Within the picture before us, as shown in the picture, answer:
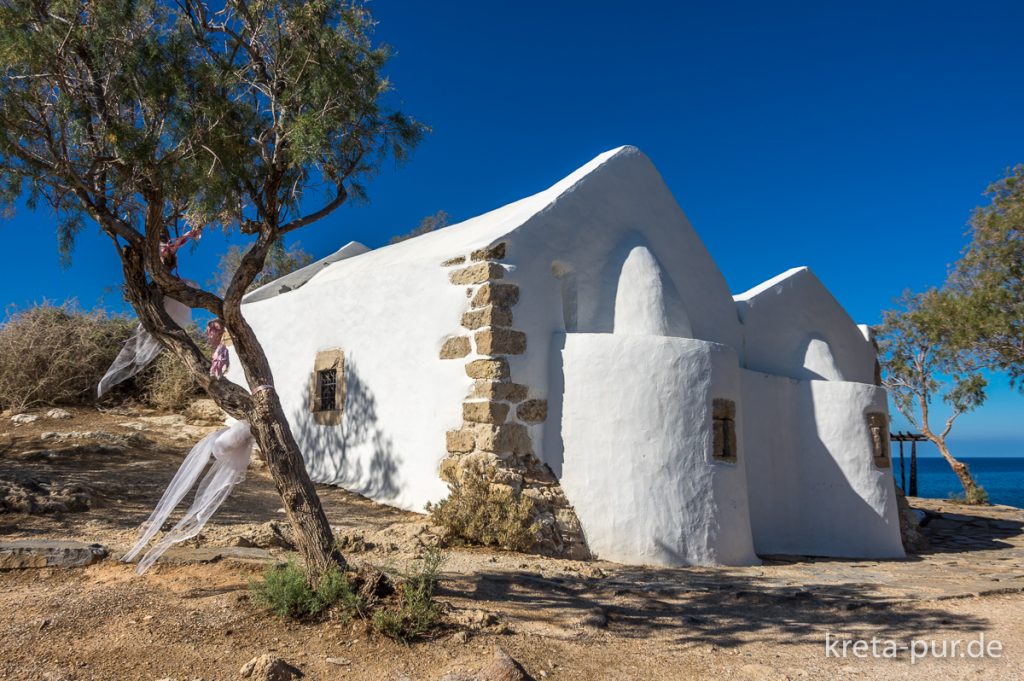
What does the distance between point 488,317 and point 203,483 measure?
3.65 metres

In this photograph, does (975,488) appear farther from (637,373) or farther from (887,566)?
(637,373)

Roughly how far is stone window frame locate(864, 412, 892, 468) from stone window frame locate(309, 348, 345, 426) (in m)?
7.11

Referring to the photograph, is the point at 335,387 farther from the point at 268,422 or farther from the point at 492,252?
the point at 268,422

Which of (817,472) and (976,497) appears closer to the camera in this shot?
(817,472)

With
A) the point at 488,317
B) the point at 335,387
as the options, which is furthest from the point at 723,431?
Result: the point at 335,387

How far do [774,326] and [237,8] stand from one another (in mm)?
8668

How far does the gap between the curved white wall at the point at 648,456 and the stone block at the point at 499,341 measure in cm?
59

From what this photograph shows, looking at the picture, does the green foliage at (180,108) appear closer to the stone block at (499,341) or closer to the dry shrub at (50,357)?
the stone block at (499,341)

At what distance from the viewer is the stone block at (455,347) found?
798 cm

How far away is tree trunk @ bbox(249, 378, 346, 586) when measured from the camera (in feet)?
15.1

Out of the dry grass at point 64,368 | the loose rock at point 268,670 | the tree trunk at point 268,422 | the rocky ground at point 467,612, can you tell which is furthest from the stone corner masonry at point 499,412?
the dry grass at point 64,368

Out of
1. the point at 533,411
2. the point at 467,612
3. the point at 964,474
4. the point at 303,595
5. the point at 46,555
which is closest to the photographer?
the point at 303,595

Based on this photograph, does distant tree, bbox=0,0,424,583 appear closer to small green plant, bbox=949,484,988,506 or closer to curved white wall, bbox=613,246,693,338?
curved white wall, bbox=613,246,693,338

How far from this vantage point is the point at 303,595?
4387 mm
